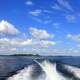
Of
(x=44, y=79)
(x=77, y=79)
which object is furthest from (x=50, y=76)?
(x=77, y=79)

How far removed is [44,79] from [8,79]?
5.19 m

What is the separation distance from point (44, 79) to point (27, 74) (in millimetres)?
4311

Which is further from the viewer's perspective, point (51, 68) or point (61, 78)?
point (51, 68)

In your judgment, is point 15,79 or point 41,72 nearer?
point 15,79

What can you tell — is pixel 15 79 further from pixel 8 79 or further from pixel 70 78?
pixel 70 78

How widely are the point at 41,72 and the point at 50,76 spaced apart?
4.04 meters

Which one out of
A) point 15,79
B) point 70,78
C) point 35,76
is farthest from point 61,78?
point 15,79

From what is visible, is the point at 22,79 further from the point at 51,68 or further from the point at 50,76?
the point at 51,68

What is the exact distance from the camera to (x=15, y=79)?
38531mm

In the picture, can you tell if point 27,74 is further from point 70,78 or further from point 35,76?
point 70,78

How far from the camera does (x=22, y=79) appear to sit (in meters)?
38.9

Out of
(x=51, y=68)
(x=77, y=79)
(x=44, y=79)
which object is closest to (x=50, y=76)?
(x=44, y=79)

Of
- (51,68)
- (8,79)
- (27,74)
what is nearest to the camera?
(8,79)

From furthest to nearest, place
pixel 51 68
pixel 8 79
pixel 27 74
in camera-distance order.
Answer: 1. pixel 51 68
2. pixel 27 74
3. pixel 8 79
